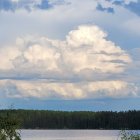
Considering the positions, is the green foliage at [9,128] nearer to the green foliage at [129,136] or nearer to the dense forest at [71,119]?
the green foliage at [129,136]

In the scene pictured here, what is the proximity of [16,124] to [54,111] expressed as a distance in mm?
174791

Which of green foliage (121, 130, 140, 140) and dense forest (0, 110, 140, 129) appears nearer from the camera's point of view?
green foliage (121, 130, 140, 140)

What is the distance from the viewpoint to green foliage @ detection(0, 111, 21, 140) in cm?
2450

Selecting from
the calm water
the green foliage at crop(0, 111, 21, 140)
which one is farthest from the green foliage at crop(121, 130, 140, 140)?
the calm water

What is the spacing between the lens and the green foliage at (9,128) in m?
24.5

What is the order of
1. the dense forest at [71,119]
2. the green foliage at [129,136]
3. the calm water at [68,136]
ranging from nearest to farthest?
the green foliage at [129,136] → the calm water at [68,136] → the dense forest at [71,119]

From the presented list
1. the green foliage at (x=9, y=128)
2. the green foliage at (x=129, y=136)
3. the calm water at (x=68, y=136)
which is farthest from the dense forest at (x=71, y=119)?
the green foliage at (x=9, y=128)

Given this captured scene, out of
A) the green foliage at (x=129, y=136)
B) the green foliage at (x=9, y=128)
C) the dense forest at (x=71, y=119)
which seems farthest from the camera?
the dense forest at (x=71, y=119)

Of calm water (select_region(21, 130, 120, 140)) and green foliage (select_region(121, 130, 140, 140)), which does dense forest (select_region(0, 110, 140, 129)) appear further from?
green foliage (select_region(121, 130, 140, 140))

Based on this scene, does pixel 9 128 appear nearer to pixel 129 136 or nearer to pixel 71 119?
pixel 129 136

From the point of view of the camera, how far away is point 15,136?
80.2 ft

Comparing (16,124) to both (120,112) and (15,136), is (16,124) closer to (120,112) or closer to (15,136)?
(15,136)

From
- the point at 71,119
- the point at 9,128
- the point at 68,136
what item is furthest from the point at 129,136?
the point at 71,119

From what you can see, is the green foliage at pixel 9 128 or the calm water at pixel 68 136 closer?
the green foliage at pixel 9 128
